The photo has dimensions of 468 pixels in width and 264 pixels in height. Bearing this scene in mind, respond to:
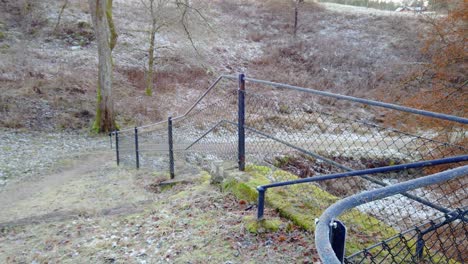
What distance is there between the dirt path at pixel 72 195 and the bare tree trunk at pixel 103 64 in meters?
3.56

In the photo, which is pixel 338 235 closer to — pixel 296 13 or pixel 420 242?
pixel 420 242

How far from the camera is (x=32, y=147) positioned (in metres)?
9.75

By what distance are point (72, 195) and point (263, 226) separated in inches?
178

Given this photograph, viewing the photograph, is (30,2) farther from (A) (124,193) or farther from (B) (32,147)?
(A) (124,193)

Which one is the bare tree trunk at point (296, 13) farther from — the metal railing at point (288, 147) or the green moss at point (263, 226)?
the green moss at point (263, 226)

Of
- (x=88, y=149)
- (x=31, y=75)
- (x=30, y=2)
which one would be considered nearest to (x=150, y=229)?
(x=88, y=149)

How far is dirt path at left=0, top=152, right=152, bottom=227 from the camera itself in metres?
5.00

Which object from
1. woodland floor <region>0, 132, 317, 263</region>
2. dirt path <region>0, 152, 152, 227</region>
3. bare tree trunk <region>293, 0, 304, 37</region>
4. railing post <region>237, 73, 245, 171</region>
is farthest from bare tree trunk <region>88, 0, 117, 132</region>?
bare tree trunk <region>293, 0, 304, 37</region>

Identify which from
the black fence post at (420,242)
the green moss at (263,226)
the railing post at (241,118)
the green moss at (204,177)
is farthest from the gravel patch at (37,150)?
the black fence post at (420,242)

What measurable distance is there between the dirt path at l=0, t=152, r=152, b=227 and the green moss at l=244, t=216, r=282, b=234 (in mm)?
2355

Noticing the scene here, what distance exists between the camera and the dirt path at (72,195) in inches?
197

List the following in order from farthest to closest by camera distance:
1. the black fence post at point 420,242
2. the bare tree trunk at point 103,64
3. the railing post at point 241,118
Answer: the bare tree trunk at point 103,64 < the railing post at point 241,118 < the black fence post at point 420,242

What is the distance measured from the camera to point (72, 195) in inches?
242

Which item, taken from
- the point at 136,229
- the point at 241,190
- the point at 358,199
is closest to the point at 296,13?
the point at 241,190
